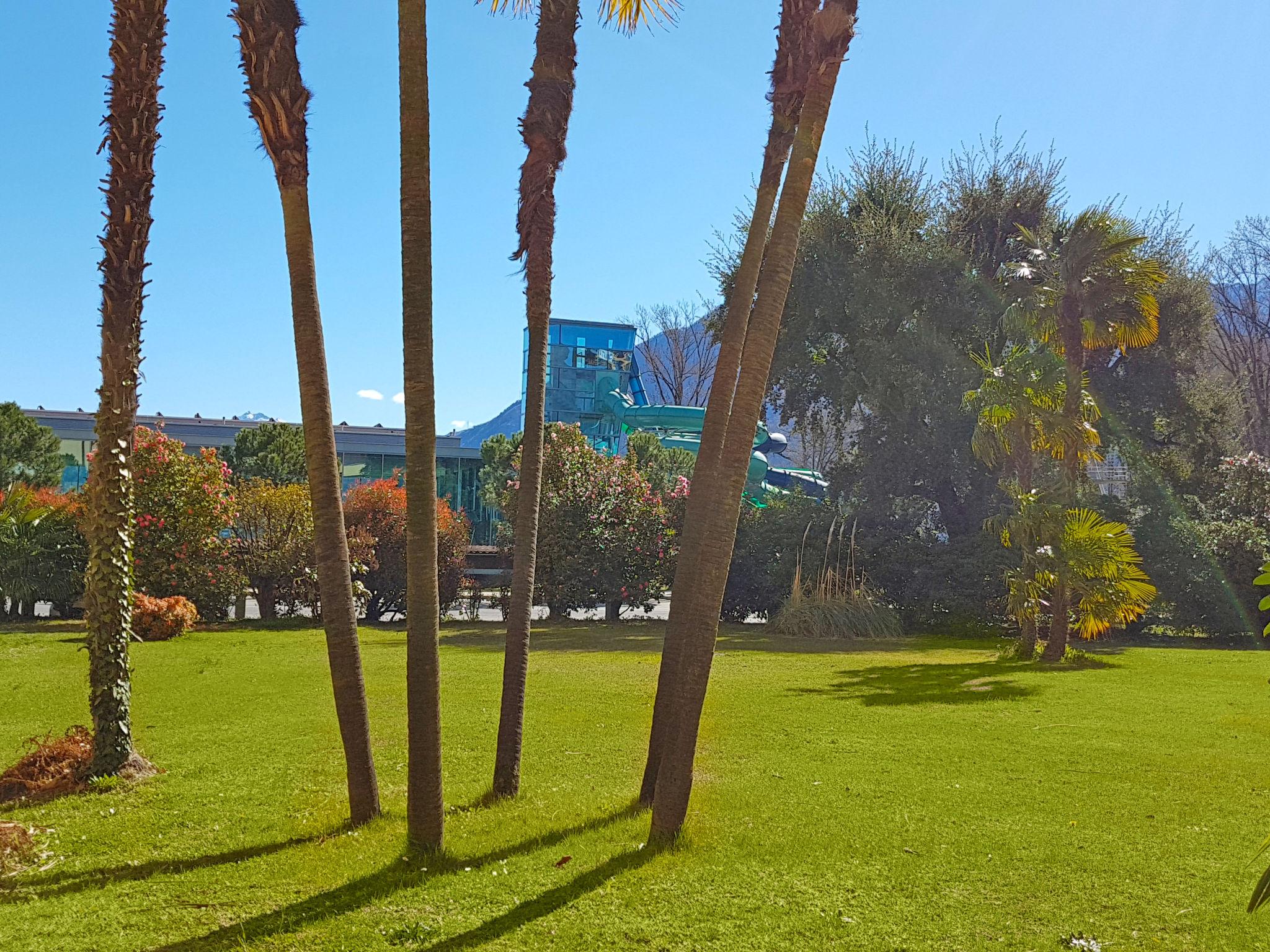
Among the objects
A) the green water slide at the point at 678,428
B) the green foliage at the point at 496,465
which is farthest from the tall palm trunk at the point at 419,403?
the green water slide at the point at 678,428

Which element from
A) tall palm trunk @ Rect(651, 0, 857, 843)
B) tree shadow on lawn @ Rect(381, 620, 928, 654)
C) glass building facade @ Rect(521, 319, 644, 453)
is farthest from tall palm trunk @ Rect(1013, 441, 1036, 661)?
glass building facade @ Rect(521, 319, 644, 453)

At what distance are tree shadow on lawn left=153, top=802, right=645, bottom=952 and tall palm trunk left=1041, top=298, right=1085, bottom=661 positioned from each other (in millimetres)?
11138

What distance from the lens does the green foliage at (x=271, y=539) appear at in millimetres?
21062

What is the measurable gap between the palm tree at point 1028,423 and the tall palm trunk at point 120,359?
11832mm

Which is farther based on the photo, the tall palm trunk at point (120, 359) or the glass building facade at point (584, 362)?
the glass building facade at point (584, 362)

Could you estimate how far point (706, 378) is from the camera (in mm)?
52281

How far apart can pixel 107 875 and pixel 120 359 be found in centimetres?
379

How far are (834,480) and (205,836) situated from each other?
68.0ft

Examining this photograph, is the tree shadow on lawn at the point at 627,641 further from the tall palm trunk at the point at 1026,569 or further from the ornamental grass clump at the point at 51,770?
the ornamental grass clump at the point at 51,770

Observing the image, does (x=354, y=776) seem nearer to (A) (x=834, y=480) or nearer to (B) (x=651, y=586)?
(B) (x=651, y=586)

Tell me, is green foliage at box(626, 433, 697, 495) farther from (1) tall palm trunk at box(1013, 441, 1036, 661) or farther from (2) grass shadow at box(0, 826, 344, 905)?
(2) grass shadow at box(0, 826, 344, 905)

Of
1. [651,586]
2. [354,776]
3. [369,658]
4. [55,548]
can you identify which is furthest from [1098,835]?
[55,548]

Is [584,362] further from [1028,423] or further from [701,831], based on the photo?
[701,831]

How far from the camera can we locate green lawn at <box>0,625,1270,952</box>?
178 inches
